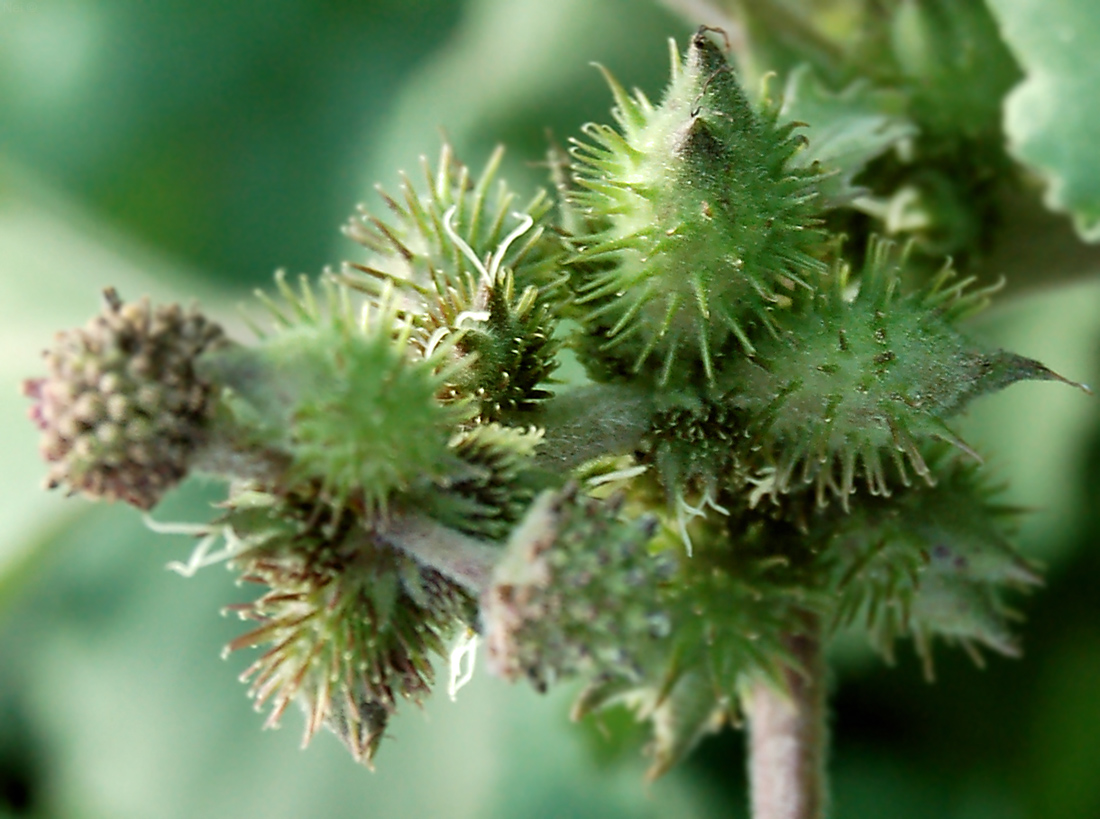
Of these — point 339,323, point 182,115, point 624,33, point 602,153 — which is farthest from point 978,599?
point 182,115

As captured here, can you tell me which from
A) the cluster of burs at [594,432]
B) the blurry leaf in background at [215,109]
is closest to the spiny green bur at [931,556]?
the cluster of burs at [594,432]

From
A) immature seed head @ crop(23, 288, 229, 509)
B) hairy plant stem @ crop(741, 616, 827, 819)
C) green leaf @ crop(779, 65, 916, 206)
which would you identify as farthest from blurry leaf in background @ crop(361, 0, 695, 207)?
immature seed head @ crop(23, 288, 229, 509)

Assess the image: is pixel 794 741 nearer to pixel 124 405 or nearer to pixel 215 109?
pixel 124 405

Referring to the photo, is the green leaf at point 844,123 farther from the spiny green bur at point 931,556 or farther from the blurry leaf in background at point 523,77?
the blurry leaf in background at point 523,77

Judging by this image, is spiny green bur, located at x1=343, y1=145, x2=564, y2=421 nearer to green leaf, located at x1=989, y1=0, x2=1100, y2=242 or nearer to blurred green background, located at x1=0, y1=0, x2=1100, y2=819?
green leaf, located at x1=989, y1=0, x2=1100, y2=242

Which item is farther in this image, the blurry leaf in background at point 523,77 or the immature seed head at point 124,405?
the blurry leaf in background at point 523,77

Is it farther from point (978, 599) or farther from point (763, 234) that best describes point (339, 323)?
point (978, 599)

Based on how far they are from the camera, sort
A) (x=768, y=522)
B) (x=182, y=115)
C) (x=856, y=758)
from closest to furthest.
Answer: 1. (x=768, y=522)
2. (x=856, y=758)
3. (x=182, y=115)
